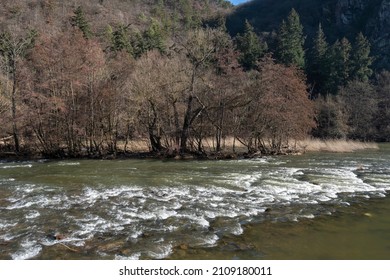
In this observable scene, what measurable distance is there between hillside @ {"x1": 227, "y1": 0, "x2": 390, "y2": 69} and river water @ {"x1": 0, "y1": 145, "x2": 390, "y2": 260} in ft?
289

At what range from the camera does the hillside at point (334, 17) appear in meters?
99.5

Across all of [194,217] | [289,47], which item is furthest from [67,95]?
[289,47]

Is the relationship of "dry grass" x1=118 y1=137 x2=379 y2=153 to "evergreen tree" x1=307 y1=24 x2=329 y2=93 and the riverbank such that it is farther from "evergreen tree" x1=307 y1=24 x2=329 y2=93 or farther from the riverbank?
"evergreen tree" x1=307 y1=24 x2=329 y2=93

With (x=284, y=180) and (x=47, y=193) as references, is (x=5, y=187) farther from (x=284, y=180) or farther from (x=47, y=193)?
(x=284, y=180)

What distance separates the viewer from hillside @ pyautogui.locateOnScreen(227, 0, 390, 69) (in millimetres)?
99500

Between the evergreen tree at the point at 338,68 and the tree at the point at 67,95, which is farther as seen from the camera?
the evergreen tree at the point at 338,68

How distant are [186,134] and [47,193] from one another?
17784 mm

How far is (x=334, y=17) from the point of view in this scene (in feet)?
406

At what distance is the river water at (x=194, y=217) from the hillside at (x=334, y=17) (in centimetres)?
8811

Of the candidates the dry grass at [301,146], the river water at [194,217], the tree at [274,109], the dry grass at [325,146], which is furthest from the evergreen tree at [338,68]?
the river water at [194,217]

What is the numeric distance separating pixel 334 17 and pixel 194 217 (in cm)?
12991

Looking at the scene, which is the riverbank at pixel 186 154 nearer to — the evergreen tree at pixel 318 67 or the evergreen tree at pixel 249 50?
the evergreen tree at pixel 318 67

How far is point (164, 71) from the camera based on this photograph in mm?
32156
